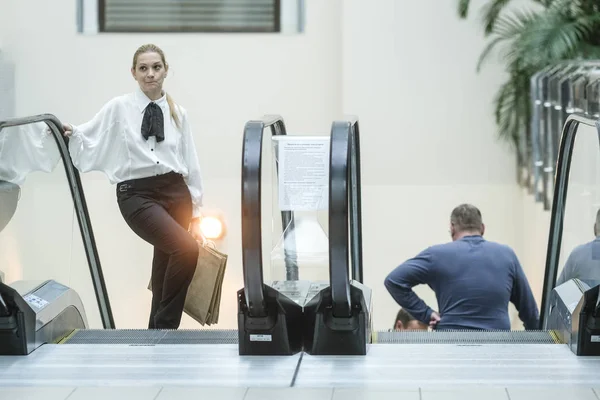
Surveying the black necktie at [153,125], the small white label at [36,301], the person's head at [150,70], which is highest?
the person's head at [150,70]

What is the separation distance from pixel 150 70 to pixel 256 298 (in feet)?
6.02

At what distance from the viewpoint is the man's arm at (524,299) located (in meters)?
6.30

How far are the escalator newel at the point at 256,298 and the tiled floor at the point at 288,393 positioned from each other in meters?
0.51

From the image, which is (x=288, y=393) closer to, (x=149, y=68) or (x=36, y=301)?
A: (x=36, y=301)

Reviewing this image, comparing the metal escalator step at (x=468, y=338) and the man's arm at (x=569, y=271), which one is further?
the man's arm at (x=569, y=271)

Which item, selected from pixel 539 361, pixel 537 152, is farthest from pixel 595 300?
pixel 537 152

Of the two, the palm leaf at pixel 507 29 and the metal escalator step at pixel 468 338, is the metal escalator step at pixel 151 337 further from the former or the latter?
the palm leaf at pixel 507 29

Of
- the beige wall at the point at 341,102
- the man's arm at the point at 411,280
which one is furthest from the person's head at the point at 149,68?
the beige wall at the point at 341,102

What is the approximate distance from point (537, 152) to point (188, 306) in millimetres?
4751

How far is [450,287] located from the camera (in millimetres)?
6230

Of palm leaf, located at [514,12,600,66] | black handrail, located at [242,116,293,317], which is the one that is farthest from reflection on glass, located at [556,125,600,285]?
palm leaf, located at [514,12,600,66]

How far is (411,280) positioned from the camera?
6.40 metres

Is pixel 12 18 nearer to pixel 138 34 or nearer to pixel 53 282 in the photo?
pixel 138 34

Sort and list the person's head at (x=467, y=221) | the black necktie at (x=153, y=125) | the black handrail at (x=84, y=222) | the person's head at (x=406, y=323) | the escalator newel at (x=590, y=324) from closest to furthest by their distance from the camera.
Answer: the escalator newel at (x=590, y=324) → the black necktie at (x=153, y=125) → the black handrail at (x=84, y=222) → the person's head at (x=467, y=221) → the person's head at (x=406, y=323)
